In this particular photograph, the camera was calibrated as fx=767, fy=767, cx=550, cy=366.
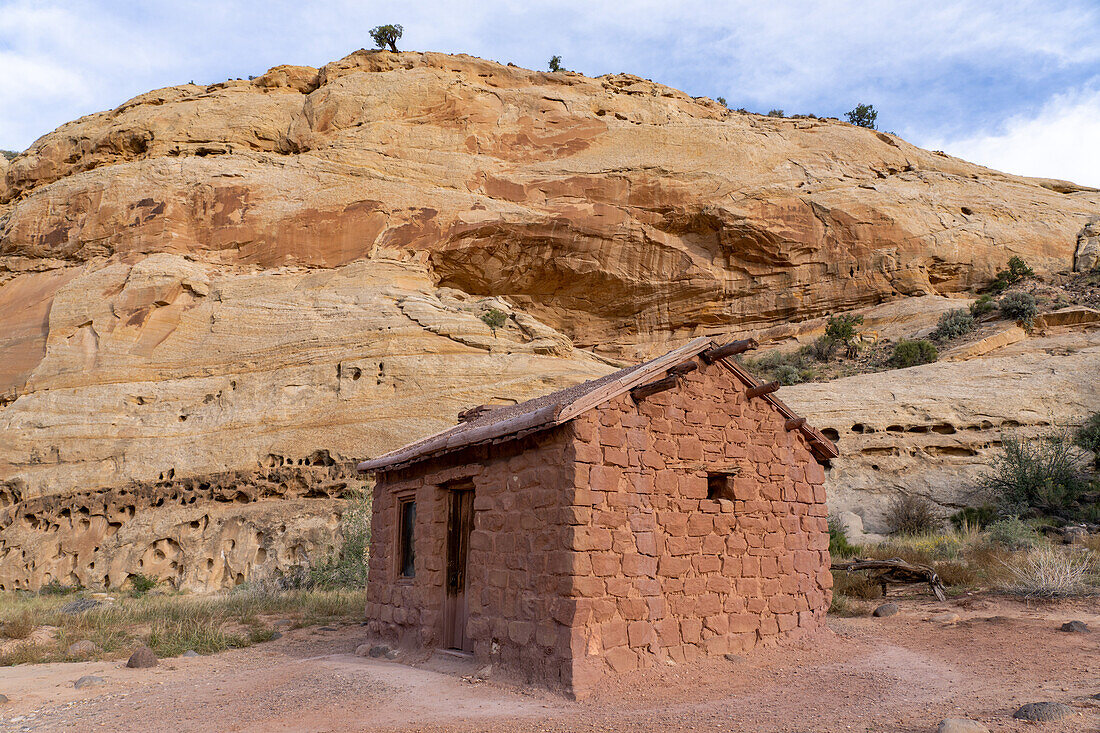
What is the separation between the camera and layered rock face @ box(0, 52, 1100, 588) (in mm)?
20391

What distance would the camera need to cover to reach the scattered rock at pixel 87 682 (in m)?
8.50

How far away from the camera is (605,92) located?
3181 cm

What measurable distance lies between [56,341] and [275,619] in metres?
14.7

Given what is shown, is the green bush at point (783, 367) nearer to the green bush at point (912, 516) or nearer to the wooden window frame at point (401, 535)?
the green bush at point (912, 516)

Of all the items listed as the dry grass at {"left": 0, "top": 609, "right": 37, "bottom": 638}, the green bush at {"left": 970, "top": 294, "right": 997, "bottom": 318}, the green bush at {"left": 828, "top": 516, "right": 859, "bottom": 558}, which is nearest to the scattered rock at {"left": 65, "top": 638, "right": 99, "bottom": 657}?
Result: the dry grass at {"left": 0, "top": 609, "right": 37, "bottom": 638}

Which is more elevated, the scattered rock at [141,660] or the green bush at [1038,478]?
the green bush at [1038,478]

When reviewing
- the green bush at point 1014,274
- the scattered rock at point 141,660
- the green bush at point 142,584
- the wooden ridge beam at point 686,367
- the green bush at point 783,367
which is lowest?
the green bush at point 142,584

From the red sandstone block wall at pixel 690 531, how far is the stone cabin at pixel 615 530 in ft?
0.07

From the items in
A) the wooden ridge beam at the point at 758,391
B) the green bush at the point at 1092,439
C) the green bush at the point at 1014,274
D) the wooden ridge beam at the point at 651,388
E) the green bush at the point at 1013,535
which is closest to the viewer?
the wooden ridge beam at the point at 651,388

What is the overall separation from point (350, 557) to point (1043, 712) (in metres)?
14.2

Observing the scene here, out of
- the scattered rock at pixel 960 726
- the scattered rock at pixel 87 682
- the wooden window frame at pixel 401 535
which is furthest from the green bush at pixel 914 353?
the scattered rock at pixel 87 682

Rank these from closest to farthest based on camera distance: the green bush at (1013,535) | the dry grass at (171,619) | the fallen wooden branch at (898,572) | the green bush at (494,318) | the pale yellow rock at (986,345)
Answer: the dry grass at (171,619) → the fallen wooden branch at (898,572) → the green bush at (1013,535) → the green bush at (494,318) → the pale yellow rock at (986,345)

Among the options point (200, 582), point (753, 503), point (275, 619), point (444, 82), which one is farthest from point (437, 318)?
point (753, 503)

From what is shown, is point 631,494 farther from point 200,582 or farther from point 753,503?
point 200,582
